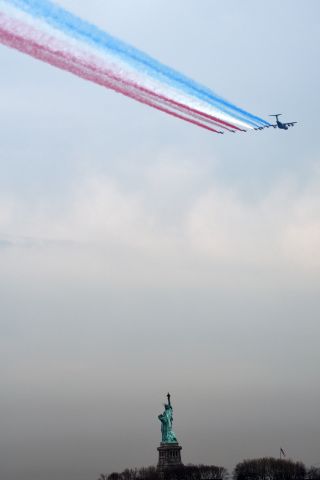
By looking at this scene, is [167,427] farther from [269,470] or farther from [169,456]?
[269,470]

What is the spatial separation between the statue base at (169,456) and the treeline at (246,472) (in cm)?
95

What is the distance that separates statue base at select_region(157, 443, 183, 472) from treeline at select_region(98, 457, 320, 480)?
0.95m

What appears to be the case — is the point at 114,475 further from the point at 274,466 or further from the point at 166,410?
the point at 274,466

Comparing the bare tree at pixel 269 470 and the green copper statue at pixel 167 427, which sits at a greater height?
the green copper statue at pixel 167 427

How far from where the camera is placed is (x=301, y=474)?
5285 inches

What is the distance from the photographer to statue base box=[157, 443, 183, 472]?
12938 centimetres

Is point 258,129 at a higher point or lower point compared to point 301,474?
higher

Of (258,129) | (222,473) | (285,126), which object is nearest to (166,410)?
(222,473)

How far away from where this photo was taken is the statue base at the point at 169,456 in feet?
424

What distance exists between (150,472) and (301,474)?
27169 mm

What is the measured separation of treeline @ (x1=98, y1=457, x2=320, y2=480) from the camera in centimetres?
12838

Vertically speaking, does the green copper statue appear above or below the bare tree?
above

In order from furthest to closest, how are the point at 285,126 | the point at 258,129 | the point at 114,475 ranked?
the point at 114,475
the point at 285,126
the point at 258,129

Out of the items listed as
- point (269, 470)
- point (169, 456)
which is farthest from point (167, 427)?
point (269, 470)
